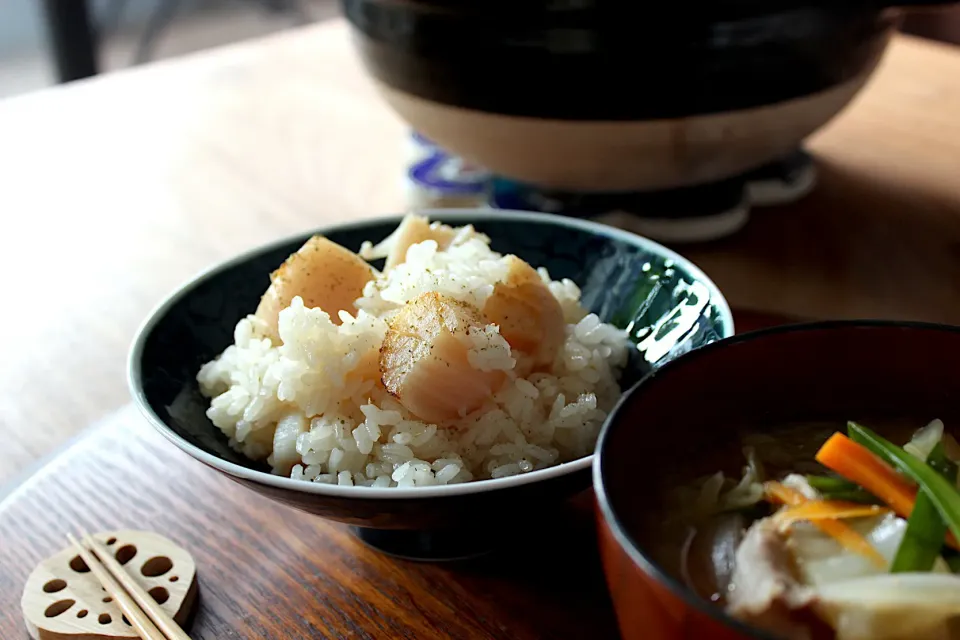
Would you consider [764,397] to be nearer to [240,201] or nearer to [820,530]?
[820,530]

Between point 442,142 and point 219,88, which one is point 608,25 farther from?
point 219,88

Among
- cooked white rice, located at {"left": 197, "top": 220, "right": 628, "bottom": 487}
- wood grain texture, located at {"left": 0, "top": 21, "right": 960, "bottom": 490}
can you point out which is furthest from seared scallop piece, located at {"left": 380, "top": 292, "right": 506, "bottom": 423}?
wood grain texture, located at {"left": 0, "top": 21, "right": 960, "bottom": 490}

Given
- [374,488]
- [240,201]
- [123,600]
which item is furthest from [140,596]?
[240,201]

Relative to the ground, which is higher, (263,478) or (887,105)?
(263,478)

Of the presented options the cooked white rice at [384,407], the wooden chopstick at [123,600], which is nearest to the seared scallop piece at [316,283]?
the cooked white rice at [384,407]

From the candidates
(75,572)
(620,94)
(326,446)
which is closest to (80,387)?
(75,572)

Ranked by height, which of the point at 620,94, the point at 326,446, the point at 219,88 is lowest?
the point at 219,88
